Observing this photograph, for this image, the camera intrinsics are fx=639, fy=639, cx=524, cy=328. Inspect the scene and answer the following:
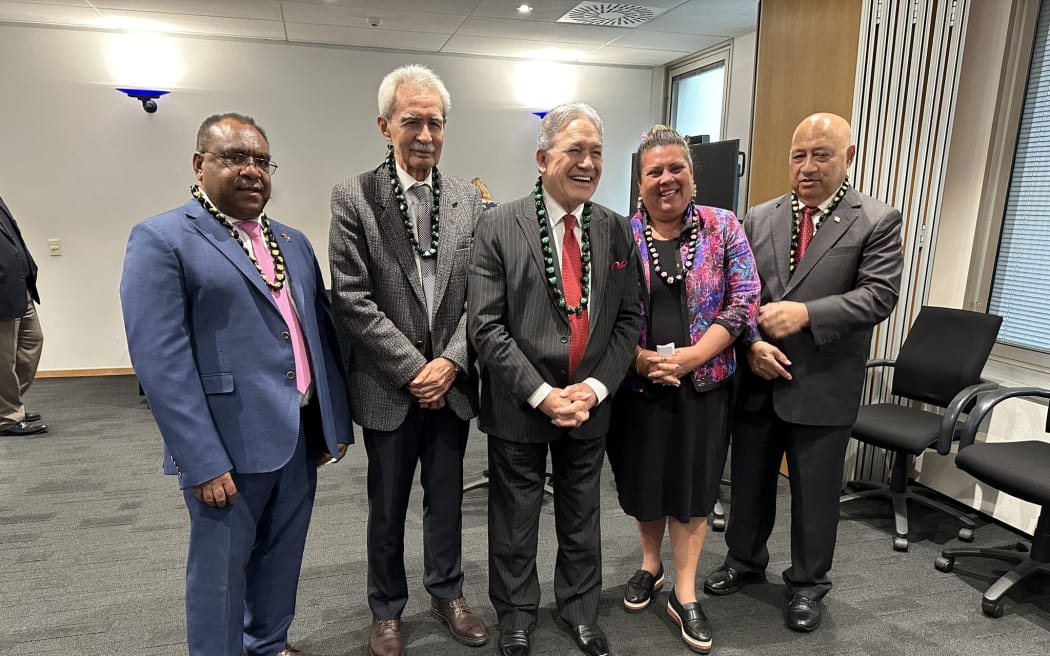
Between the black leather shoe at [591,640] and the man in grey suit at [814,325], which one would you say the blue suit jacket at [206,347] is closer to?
the black leather shoe at [591,640]

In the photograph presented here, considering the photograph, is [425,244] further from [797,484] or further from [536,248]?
[797,484]

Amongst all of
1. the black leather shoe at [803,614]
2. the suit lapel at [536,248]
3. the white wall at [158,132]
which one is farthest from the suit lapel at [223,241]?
the white wall at [158,132]

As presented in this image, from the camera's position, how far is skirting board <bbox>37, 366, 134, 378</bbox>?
588 centimetres

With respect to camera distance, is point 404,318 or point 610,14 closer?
point 404,318

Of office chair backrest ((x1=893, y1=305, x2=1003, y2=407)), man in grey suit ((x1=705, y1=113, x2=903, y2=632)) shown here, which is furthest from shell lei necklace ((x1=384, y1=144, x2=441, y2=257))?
office chair backrest ((x1=893, y1=305, x2=1003, y2=407))

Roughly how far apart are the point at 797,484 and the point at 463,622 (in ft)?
4.29

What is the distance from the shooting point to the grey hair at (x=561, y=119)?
1.89 meters

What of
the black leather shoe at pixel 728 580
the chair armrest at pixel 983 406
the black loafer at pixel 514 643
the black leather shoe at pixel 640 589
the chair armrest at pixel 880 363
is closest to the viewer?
the black loafer at pixel 514 643

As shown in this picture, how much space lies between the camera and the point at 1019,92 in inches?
129

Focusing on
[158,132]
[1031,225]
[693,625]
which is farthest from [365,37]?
[693,625]

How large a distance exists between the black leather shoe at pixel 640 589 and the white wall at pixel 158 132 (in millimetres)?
4806

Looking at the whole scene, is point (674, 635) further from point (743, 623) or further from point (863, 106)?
point (863, 106)

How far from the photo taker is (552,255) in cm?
195

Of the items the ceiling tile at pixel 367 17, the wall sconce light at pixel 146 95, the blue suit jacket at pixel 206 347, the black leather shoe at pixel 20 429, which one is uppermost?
the ceiling tile at pixel 367 17
